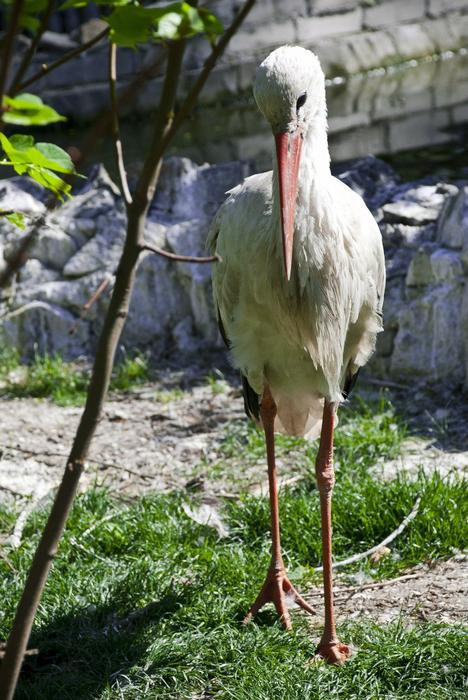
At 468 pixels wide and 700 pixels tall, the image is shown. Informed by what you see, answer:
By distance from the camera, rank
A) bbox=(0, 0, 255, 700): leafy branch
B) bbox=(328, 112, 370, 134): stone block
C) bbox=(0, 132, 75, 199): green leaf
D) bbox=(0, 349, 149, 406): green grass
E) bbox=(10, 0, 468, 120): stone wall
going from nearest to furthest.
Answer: bbox=(0, 0, 255, 700): leafy branch, bbox=(0, 132, 75, 199): green leaf, bbox=(0, 349, 149, 406): green grass, bbox=(328, 112, 370, 134): stone block, bbox=(10, 0, 468, 120): stone wall

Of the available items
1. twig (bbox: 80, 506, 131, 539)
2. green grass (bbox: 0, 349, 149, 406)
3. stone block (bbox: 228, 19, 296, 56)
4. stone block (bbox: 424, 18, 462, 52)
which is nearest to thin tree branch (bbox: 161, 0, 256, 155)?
twig (bbox: 80, 506, 131, 539)

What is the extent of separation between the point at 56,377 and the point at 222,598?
72.4 inches

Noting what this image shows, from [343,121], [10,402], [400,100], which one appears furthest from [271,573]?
[400,100]

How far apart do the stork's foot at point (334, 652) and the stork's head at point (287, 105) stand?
0.92m

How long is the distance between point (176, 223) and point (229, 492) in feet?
5.90

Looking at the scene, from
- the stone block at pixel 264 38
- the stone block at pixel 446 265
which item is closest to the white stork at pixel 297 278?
the stone block at pixel 446 265

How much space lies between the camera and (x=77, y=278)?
487cm

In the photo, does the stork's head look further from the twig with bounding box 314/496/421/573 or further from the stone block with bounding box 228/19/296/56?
the stone block with bounding box 228/19/296/56

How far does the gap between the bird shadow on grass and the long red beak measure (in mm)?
1004

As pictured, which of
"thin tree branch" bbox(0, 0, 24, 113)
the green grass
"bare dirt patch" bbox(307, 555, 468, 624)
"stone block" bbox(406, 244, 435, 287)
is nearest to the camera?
"thin tree branch" bbox(0, 0, 24, 113)

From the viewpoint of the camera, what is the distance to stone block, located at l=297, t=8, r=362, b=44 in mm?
10125

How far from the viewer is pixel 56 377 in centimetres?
445

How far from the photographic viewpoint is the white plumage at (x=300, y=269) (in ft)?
8.11

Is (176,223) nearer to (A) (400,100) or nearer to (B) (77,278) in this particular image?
(B) (77,278)
